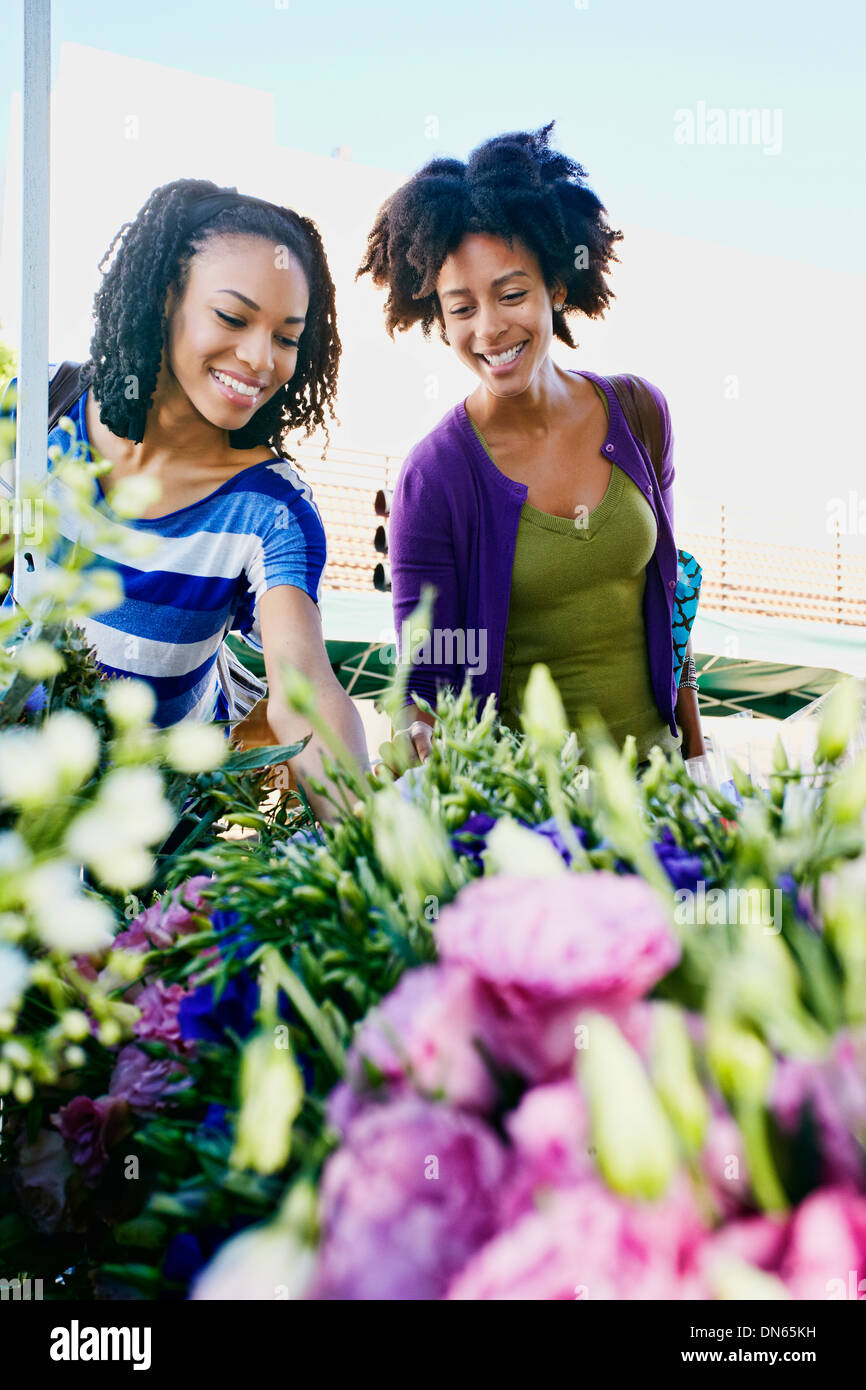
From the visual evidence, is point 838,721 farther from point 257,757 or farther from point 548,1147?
point 257,757

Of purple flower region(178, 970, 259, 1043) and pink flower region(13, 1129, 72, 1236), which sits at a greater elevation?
purple flower region(178, 970, 259, 1043)

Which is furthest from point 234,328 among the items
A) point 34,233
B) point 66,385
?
point 34,233

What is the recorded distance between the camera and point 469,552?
40.3 inches

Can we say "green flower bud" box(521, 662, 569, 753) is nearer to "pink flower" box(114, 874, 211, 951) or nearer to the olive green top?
"pink flower" box(114, 874, 211, 951)

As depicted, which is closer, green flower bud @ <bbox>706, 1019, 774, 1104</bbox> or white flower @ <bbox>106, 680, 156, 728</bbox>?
green flower bud @ <bbox>706, 1019, 774, 1104</bbox>

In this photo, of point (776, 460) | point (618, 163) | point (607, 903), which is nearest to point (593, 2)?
point (618, 163)

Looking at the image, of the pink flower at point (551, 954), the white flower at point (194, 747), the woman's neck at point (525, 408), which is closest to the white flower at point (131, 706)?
the white flower at point (194, 747)

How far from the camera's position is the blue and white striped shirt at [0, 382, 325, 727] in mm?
873

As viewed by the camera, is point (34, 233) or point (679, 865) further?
point (34, 233)

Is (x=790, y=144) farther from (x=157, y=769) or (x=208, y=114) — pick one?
(x=208, y=114)

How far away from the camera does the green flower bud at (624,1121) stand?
160 mm

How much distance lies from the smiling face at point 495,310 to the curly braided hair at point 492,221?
15 mm

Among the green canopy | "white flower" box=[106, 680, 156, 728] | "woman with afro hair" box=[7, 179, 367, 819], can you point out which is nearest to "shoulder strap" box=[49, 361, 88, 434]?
"woman with afro hair" box=[7, 179, 367, 819]

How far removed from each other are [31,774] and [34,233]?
466mm
